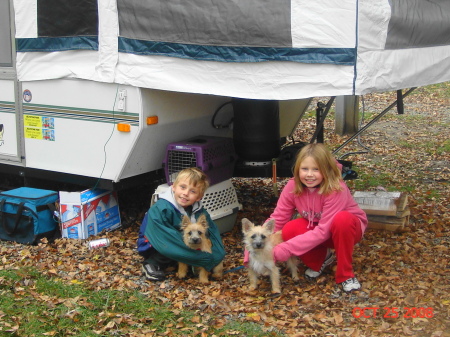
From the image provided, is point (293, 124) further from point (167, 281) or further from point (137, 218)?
point (167, 281)

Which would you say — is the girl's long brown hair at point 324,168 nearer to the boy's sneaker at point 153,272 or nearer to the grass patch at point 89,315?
the grass patch at point 89,315

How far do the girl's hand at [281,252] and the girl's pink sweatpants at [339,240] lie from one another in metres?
0.22

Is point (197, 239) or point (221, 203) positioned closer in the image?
point (197, 239)

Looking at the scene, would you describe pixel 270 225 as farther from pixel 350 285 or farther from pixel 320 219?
pixel 350 285

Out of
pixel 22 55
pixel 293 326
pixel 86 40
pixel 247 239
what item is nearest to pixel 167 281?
pixel 247 239

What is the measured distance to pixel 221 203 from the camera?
5.84 metres

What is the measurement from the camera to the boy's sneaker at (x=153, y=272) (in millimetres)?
4891

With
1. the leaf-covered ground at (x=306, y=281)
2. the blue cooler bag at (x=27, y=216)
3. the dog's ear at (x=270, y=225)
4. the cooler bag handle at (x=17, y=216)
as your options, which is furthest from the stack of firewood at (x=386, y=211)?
the cooler bag handle at (x=17, y=216)

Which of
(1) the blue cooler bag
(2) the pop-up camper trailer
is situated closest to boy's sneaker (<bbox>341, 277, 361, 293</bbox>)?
(2) the pop-up camper trailer

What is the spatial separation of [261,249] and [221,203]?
1414 mm

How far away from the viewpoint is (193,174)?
4852mm

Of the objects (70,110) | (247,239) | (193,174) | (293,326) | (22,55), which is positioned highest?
(22,55)

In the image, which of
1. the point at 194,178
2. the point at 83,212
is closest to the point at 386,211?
the point at 194,178

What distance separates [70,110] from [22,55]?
0.75m
